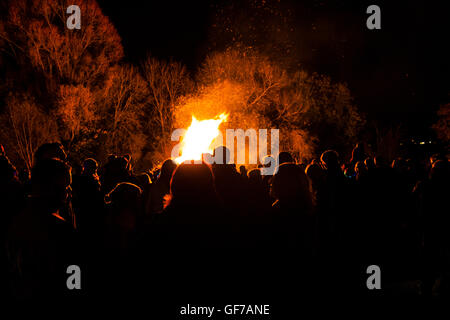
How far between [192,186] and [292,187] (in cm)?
231

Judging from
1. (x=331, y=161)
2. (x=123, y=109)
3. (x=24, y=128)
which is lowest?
(x=331, y=161)

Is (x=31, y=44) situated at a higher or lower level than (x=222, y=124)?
higher

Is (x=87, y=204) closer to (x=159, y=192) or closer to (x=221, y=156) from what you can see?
(x=159, y=192)

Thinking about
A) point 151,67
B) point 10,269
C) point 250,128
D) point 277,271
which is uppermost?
point 151,67

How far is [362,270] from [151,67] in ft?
81.9

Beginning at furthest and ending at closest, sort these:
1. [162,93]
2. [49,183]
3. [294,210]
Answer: [162,93], [294,210], [49,183]

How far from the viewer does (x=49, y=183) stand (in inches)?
137

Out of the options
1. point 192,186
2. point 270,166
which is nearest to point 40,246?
point 192,186

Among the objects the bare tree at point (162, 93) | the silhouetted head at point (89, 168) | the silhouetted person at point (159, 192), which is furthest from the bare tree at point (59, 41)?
the silhouetted person at point (159, 192)

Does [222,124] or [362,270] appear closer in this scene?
[362,270]

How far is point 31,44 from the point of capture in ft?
78.5

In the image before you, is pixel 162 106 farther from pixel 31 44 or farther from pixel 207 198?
pixel 207 198
